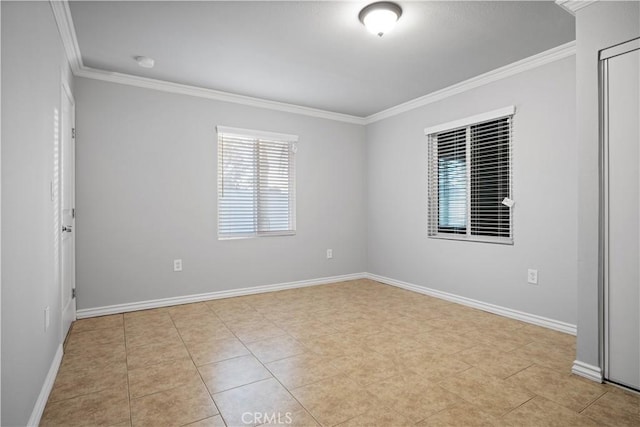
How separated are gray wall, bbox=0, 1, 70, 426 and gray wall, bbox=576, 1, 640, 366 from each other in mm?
3069

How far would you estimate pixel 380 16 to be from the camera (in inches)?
94.3

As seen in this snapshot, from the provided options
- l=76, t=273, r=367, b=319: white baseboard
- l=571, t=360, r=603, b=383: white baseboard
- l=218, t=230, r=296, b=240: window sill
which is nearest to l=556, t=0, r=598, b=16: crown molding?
l=571, t=360, r=603, b=383: white baseboard

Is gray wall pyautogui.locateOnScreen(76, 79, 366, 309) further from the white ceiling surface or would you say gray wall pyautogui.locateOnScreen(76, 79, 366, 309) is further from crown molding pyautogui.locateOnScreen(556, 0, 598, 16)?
crown molding pyautogui.locateOnScreen(556, 0, 598, 16)

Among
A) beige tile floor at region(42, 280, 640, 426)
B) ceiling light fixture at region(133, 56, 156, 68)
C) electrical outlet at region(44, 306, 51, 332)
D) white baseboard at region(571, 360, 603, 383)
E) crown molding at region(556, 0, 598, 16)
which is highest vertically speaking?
ceiling light fixture at region(133, 56, 156, 68)

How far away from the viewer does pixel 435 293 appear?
4.20 meters

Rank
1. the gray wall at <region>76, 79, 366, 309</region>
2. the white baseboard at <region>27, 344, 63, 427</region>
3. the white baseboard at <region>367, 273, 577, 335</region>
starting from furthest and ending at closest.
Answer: the gray wall at <region>76, 79, 366, 309</region> → the white baseboard at <region>367, 273, 577, 335</region> → the white baseboard at <region>27, 344, 63, 427</region>

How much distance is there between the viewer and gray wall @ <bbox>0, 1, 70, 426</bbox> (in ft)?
4.50

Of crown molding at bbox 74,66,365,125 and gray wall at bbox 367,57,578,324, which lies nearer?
gray wall at bbox 367,57,578,324

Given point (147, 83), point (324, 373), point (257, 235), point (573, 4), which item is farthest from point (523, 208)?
point (147, 83)

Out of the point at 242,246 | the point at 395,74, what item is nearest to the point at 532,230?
the point at 395,74

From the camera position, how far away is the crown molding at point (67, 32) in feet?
7.54

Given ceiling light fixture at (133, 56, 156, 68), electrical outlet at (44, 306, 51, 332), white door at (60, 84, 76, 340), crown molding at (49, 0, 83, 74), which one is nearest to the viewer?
electrical outlet at (44, 306, 51, 332)

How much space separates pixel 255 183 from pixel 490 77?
2957 mm

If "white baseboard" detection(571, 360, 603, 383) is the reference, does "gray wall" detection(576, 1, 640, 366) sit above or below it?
above
